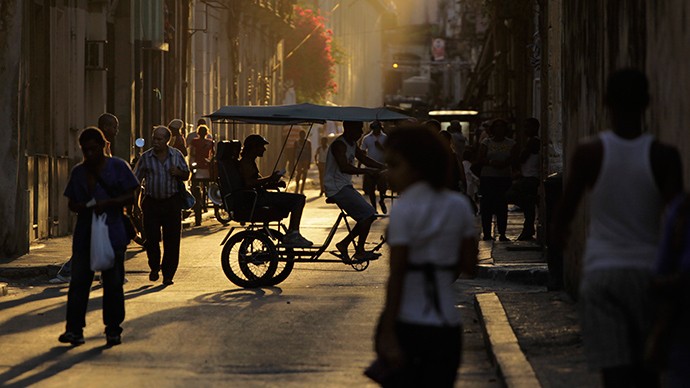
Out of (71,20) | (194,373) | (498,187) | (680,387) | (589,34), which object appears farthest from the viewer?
(71,20)

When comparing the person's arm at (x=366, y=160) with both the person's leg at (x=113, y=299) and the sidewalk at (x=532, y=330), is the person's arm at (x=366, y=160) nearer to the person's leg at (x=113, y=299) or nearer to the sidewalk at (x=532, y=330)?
the sidewalk at (x=532, y=330)

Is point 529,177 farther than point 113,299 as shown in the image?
Yes

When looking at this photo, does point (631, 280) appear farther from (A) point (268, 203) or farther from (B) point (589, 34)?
(A) point (268, 203)

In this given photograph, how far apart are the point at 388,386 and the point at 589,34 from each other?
7.42m

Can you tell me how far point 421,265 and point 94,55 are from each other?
807 inches

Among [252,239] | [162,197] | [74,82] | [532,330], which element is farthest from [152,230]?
[74,82]

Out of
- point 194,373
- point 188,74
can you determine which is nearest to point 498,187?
point 194,373

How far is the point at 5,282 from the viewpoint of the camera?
16.6m

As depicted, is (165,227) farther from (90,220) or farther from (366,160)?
(90,220)

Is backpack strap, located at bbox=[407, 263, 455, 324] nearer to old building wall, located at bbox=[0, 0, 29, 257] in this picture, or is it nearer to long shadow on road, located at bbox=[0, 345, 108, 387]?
long shadow on road, located at bbox=[0, 345, 108, 387]

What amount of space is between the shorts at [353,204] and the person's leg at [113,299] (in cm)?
496

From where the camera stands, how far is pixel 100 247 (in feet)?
38.2

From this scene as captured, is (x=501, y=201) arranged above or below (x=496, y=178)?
below

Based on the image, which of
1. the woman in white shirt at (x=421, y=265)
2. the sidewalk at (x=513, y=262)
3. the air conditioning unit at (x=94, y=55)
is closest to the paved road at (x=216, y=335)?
the sidewalk at (x=513, y=262)
